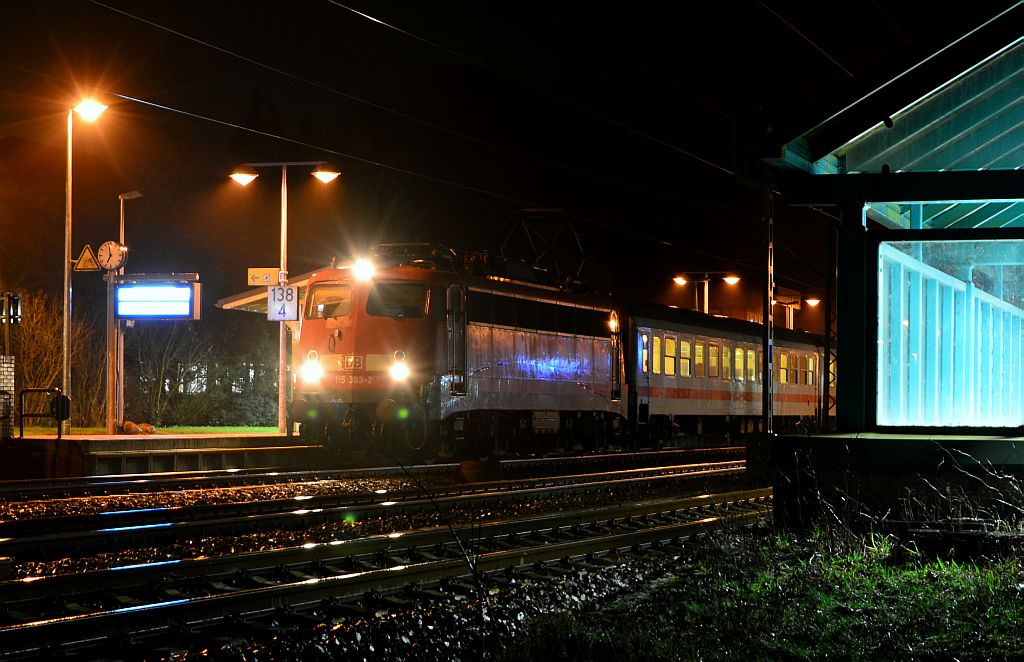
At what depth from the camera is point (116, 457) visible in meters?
21.1

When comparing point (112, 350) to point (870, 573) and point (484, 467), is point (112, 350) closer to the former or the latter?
point (484, 467)

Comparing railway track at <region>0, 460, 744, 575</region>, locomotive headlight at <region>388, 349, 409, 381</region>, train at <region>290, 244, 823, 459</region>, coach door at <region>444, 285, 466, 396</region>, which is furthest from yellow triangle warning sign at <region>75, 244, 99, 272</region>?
railway track at <region>0, 460, 744, 575</region>

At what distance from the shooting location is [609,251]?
71438 mm

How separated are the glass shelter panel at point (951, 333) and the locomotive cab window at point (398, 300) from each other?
1039cm

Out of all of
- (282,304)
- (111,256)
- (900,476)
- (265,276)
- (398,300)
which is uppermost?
(111,256)

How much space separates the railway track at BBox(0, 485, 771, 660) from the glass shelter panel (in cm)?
266

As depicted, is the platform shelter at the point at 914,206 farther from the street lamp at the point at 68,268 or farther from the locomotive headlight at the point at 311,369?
the street lamp at the point at 68,268

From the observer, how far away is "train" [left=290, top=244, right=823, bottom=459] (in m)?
21.1

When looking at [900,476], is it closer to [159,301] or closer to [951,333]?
[951,333]

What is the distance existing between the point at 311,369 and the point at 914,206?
12966mm

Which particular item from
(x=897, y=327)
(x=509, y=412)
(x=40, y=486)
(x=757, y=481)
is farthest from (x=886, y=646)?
(x=509, y=412)

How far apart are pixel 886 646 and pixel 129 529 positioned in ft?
23.4

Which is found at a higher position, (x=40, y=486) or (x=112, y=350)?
(x=112, y=350)

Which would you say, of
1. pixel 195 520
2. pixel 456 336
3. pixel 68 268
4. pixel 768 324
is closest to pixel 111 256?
pixel 68 268
